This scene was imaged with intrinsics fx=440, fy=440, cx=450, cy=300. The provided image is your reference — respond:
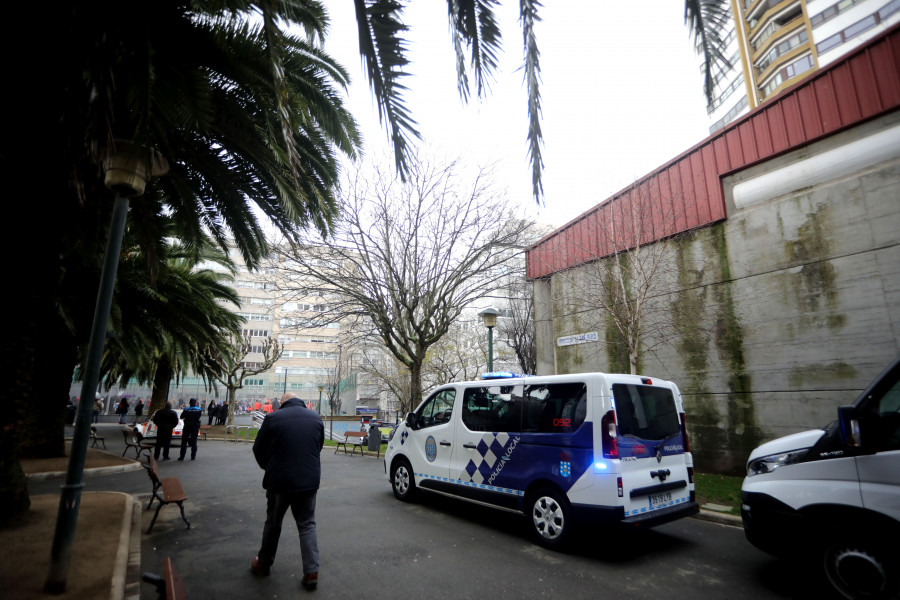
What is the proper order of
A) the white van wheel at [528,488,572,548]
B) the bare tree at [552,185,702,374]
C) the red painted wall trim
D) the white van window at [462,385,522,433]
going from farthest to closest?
the bare tree at [552,185,702,374], the red painted wall trim, the white van window at [462,385,522,433], the white van wheel at [528,488,572,548]

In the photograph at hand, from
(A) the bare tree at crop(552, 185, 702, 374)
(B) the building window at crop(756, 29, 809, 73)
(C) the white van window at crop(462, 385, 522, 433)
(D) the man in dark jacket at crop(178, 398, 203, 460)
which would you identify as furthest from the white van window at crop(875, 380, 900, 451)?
(B) the building window at crop(756, 29, 809, 73)

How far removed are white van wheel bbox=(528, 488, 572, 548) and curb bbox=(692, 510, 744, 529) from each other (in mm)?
3108

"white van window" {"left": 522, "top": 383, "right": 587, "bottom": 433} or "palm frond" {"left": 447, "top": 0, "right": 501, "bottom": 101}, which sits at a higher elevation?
"palm frond" {"left": 447, "top": 0, "right": 501, "bottom": 101}

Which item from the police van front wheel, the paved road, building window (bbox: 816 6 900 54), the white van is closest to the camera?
the white van

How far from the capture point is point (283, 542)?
217 inches

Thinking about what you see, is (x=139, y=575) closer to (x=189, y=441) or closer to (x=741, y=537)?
(x=741, y=537)

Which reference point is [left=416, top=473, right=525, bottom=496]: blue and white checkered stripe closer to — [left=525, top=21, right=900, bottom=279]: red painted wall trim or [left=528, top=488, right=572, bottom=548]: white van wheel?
[left=528, top=488, right=572, bottom=548]: white van wheel

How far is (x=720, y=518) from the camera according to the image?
6652mm

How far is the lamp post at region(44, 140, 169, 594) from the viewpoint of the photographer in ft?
12.1

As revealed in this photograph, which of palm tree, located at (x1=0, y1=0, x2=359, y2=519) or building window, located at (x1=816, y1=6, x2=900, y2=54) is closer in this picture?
palm tree, located at (x1=0, y1=0, x2=359, y2=519)

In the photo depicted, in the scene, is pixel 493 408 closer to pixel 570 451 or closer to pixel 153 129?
pixel 570 451

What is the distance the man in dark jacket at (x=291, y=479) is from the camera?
4262 millimetres

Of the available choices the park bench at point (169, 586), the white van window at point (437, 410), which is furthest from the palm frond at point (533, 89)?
the white van window at point (437, 410)

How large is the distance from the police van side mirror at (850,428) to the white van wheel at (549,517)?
279 centimetres
